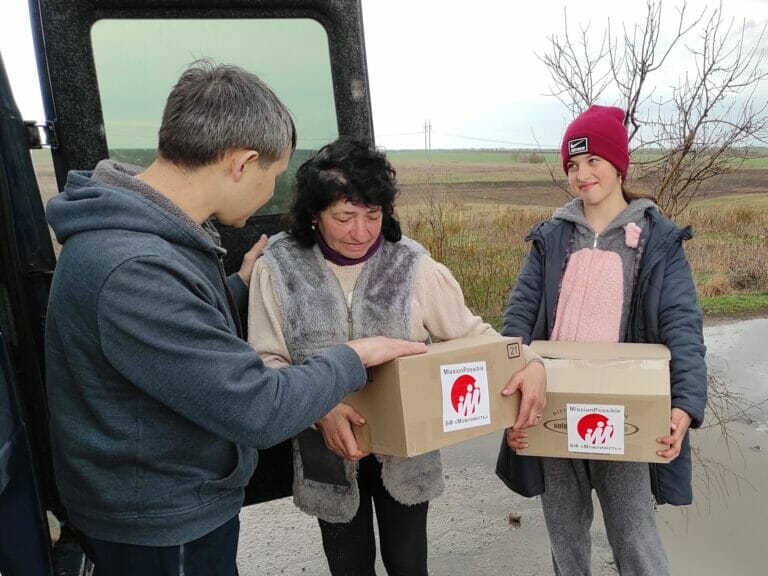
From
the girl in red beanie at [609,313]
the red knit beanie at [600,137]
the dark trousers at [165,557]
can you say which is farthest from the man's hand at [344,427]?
the red knit beanie at [600,137]

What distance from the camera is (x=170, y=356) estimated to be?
115 centimetres

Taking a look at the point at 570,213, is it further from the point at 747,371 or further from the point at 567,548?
the point at 747,371

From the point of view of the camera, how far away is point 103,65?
1873 mm

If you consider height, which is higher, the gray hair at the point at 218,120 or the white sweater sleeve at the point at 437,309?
the gray hair at the point at 218,120

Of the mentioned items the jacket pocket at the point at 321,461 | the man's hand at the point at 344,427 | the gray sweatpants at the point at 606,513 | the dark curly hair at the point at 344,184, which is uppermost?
the dark curly hair at the point at 344,184

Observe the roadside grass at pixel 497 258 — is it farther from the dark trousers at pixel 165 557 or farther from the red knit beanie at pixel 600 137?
the dark trousers at pixel 165 557

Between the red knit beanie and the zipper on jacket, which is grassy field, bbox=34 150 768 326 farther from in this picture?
the zipper on jacket

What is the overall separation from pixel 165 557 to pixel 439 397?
718 millimetres

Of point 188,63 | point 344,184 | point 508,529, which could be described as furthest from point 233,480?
point 508,529

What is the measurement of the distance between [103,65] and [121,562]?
136 centimetres

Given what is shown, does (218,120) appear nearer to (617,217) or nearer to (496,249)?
(617,217)

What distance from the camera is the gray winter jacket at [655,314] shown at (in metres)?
1.94

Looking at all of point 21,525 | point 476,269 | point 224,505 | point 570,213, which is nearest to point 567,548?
point 570,213

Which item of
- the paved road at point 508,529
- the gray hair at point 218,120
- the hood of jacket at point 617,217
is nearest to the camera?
the gray hair at point 218,120
